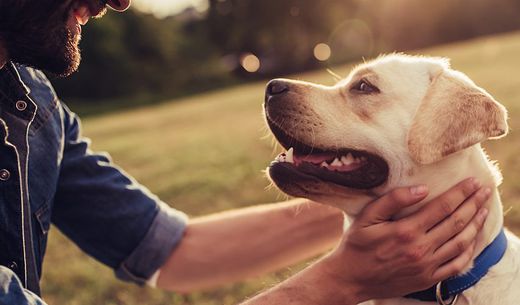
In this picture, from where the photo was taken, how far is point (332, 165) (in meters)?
3.01

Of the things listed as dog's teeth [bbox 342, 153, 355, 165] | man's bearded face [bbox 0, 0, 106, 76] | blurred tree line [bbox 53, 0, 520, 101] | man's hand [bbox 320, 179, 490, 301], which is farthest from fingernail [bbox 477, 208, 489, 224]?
blurred tree line [bbox 53, 0, 520, 101]

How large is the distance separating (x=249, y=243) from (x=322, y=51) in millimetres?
38123

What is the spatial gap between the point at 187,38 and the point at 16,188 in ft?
147

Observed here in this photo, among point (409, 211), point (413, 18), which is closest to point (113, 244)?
point (409, 211)

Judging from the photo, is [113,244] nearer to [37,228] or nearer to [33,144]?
[37,228]

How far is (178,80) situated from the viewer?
140 feet

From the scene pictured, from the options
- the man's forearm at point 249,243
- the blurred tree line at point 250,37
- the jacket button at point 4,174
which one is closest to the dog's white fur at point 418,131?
the man's forearm at point 249,243

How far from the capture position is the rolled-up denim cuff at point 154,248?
11.4 ft

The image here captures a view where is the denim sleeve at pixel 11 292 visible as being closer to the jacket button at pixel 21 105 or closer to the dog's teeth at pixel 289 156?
the jacket button at pixel 21 105

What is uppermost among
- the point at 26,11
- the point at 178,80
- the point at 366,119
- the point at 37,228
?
the point at 26,11

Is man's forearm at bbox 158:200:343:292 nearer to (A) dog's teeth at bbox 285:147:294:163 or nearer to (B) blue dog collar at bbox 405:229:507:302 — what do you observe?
(A) dog's teeth at bbox 285:147:294:163

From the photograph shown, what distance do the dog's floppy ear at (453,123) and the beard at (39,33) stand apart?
1.59 m

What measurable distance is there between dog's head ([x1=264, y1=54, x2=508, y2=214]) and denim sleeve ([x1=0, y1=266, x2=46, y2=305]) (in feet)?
3.95

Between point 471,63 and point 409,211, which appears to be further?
point 471,63
